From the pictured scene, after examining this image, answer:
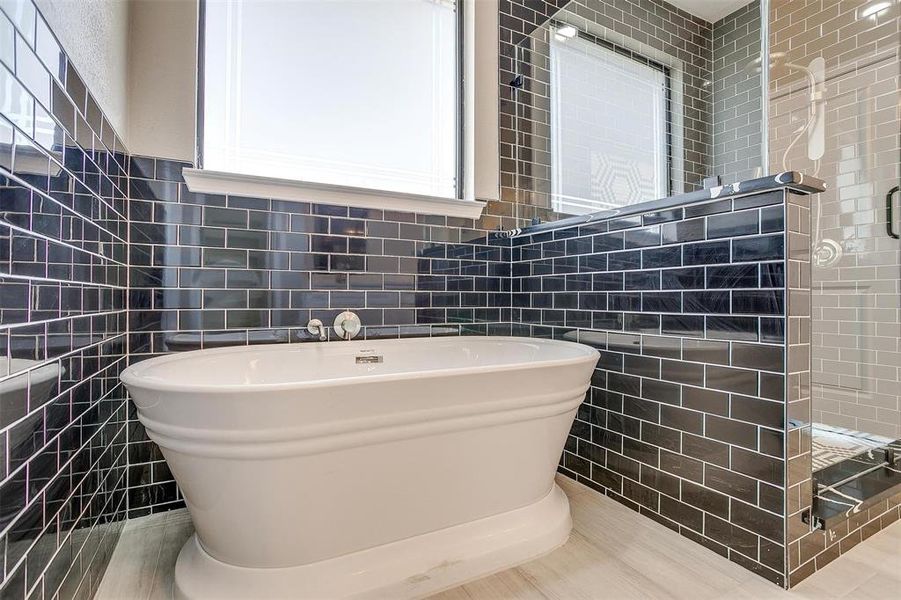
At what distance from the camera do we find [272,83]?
2.09 metres

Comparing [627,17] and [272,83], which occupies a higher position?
[627,17]

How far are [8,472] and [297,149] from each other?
1769 millimetres

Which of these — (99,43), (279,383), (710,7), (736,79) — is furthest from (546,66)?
(279,383)

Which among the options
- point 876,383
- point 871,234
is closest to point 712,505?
point 876,383

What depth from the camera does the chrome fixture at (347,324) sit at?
6.70 ft

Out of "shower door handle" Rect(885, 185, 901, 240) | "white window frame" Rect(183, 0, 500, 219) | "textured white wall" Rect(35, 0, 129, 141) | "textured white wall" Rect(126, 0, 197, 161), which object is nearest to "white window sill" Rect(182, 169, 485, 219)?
"white window frame" Rect(183, 0, 500, 219)

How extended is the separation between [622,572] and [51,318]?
5.66 ft

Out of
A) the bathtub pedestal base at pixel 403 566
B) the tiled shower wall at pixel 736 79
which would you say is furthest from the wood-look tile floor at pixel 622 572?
the tiled shower wall at pixel 736 79

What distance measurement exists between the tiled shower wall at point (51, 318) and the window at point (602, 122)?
6.91 feet

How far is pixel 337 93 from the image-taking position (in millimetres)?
2232

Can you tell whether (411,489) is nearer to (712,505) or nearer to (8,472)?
(8,472)

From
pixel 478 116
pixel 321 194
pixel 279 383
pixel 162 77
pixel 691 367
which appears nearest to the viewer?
pixel 279 383

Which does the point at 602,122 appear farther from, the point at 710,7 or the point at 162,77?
the point at 162,77

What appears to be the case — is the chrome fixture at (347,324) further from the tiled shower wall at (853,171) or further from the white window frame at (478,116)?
the tiled shower wall at (853,171)
